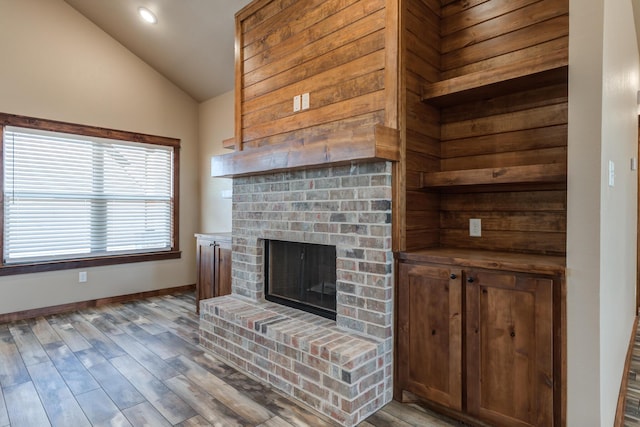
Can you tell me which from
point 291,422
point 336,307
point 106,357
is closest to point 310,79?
point 336,307

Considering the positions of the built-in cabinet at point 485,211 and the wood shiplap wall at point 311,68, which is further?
the wood shiplap wall at point 311,68

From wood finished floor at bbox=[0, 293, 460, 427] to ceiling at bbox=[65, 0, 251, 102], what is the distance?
3.03m

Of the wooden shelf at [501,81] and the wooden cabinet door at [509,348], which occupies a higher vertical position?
the wooden shelf at [501,81]

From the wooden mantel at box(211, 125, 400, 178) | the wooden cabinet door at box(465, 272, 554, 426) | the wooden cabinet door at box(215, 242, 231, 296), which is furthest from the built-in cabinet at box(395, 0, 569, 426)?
the wooden cabinet door at box(215, 242, 231, 296)

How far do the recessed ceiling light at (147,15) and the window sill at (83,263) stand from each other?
2844 millimetres

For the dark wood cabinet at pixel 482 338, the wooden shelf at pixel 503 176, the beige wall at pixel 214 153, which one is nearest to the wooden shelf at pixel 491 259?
the dark wood cabinet at pixel 482 338

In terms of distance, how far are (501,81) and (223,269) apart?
304 centimetres

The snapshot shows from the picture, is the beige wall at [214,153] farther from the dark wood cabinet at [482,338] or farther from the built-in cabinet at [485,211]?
the dark wood cabinet at [482,338]

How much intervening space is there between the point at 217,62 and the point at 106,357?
10.8ft

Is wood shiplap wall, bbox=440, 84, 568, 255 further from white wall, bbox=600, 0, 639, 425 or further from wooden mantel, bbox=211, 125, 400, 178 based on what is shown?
wooden mantel, bbox=211, 125, 400, 178

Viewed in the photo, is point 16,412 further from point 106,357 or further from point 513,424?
point 513,424

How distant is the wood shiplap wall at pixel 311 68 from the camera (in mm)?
2359

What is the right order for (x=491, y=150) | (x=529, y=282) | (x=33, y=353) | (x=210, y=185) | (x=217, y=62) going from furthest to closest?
1. (x=210, y=185)
2. (x=217, y=62)
3. (x=33, y=353)
4. (x=491, y=150)
5. (x=529, y=282)

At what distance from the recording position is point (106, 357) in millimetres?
2953
